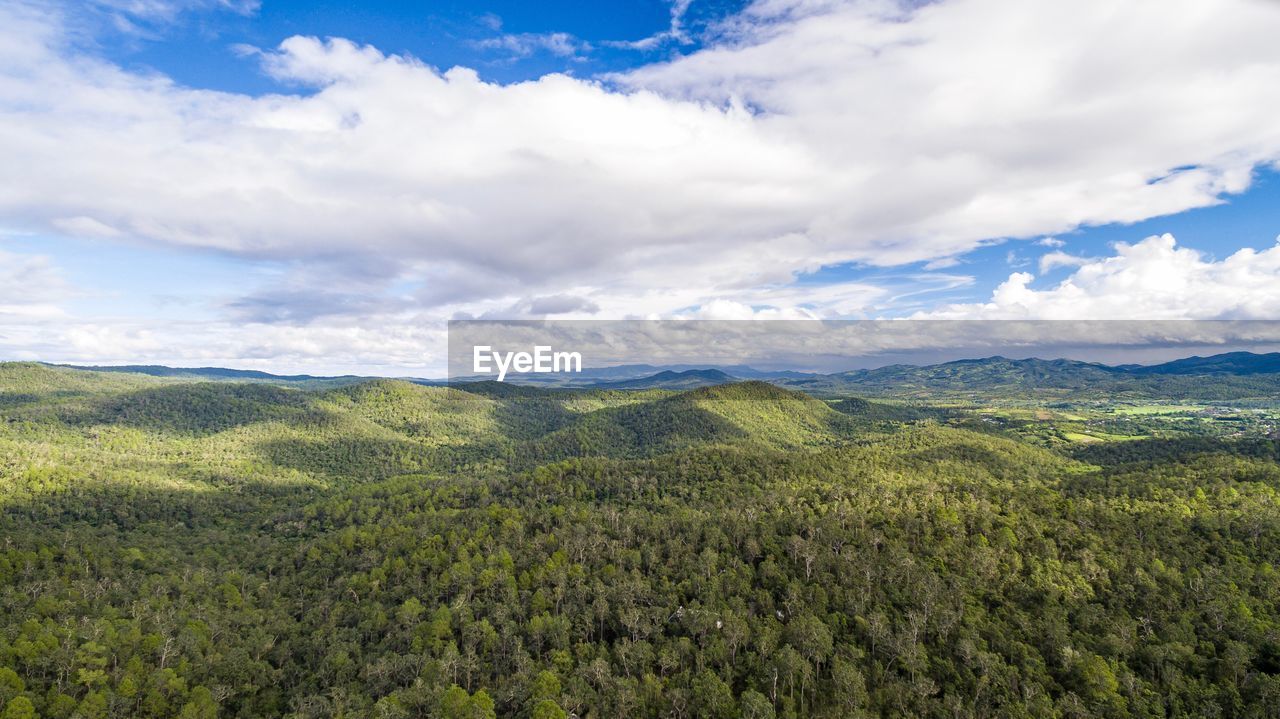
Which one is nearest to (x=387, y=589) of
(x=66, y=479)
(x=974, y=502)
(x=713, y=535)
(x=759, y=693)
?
(x=713, y=535)

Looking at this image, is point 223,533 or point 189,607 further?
point 223,533

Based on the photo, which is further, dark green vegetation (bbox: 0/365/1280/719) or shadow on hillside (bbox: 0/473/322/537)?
shadow on hillside (bbox: 0/473/322/537)

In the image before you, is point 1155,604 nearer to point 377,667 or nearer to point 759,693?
point 759,693

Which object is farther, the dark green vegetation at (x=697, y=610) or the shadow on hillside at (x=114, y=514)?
the shadow on hillside at (x=114, y=514)

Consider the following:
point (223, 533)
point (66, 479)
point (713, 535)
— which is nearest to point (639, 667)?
point (713, 535)

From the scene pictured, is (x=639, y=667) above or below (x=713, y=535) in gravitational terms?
below

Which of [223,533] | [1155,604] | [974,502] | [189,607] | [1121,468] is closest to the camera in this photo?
[1155,604]

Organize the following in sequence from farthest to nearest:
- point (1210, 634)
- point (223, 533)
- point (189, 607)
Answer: point (223, 533), point (189, 607), point (1210, 634)

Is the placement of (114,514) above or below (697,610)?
below

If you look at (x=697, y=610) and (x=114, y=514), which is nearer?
(x=697, y=610)
